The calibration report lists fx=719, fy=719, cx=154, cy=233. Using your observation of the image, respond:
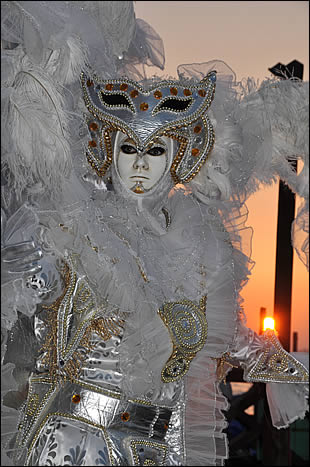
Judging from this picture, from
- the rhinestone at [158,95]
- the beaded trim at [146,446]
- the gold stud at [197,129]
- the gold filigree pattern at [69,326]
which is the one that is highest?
the rhinestone at [158,95]

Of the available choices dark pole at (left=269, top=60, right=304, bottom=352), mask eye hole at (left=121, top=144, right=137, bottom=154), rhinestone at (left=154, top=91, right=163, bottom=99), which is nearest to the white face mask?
mask eye hole at (left=121, top=144, right=137, bottom=154)

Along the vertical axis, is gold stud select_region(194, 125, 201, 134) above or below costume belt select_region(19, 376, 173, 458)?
above

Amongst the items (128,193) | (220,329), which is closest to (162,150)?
(128,193)

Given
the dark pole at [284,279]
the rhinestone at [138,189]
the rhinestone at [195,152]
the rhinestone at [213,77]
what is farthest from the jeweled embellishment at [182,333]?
the dark pole at [284,279]

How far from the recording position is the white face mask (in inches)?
76.9

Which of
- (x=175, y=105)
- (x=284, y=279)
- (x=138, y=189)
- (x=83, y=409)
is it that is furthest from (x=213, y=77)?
(x=284, y=279)

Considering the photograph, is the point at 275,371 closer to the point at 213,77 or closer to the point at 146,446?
the point at 146,446

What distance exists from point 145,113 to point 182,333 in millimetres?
599

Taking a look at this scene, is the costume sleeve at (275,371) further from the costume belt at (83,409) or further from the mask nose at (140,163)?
the mask nose at (140,163)

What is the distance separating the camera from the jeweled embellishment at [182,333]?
1896mm

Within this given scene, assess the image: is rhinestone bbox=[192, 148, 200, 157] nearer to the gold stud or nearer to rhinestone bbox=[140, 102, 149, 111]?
the gold stud

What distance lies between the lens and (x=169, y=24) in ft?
7.89

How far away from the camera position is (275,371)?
2094mm

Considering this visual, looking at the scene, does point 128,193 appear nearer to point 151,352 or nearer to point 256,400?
point 151,352
